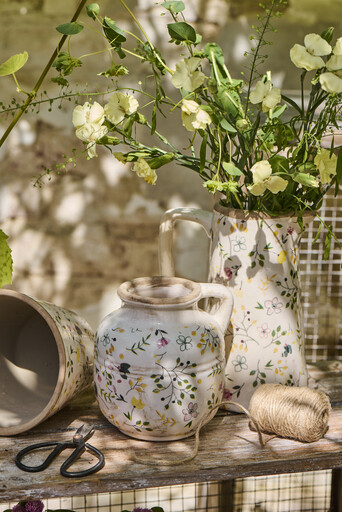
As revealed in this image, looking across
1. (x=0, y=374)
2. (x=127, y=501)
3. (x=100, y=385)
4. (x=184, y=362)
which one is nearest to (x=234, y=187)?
(x=184, y=362)

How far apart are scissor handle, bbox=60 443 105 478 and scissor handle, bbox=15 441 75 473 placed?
0.03m

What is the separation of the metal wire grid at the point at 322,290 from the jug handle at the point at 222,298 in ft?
1.68

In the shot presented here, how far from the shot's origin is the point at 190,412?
1211mm

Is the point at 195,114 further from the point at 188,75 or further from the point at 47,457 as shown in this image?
the point at 47,457

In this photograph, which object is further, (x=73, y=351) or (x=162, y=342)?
(x=73, y=351)

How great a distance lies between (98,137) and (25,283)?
607 millimetres

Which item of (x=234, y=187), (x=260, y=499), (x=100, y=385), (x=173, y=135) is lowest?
(x=260, y=499)

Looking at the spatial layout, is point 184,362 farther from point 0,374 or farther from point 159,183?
point 159,183

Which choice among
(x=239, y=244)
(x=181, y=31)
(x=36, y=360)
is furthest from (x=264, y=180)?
(x=36, y=360)

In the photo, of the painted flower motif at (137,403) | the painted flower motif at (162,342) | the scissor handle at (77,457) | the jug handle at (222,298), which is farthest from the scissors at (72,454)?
the jug handle at (222,298)

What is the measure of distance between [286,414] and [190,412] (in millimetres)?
183

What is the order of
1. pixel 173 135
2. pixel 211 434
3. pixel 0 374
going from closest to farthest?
1. pixel 211 434
2. pixel 0 374
3. pixel 173 135

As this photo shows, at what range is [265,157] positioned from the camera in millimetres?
1353

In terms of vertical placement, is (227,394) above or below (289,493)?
above
